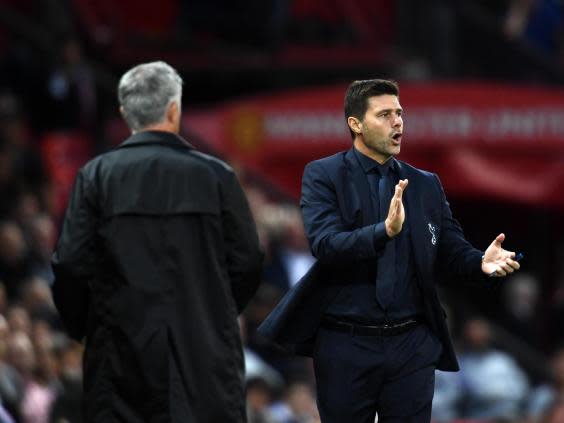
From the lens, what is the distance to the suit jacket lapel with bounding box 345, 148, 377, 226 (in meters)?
6.43

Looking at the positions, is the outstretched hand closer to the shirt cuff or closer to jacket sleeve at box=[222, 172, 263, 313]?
the shirt cuff

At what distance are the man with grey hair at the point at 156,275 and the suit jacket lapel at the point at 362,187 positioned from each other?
1.65ft

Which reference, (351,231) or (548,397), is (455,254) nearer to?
(351,231)

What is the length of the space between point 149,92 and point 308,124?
1051 cm

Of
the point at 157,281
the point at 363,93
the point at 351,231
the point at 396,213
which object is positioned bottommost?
the point at 157,281

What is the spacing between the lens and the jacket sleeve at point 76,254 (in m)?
6.62

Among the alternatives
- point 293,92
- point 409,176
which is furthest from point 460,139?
point 409,176

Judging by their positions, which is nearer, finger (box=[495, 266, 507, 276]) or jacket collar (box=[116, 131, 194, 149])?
finger (box=[495, 266, 507, 276])

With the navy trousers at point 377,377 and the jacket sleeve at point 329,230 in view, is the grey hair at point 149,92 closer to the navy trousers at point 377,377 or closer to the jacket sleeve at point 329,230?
the jacket sleeve at point 329,230

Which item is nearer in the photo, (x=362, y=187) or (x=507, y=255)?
(x=507, y=255)

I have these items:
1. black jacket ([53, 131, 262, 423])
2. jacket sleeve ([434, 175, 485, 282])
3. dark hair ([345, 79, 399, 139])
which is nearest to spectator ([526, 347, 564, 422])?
jacket sleeve ([434, 175, 485, 282])

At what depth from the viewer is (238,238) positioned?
6742 millimetres

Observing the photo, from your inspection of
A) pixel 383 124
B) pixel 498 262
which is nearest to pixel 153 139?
pixel 383 124

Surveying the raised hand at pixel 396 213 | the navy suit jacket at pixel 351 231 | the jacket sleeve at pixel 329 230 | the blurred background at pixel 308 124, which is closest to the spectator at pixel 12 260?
the blurred background at pixel 308 124
